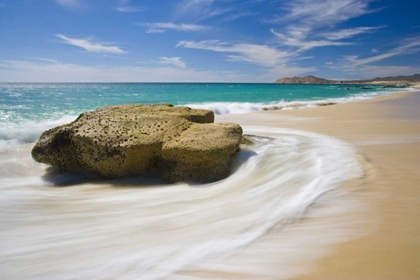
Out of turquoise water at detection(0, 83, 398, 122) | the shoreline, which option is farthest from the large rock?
turquoise water at detection(0, 83, 398, 122)

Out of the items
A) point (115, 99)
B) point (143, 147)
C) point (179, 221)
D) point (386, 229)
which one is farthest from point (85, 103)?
point (386, 229)

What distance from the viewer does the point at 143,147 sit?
361 cm

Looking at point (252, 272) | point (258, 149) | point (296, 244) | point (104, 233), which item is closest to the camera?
point (252, 272)

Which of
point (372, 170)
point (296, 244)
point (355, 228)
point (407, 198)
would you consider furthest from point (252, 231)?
point (372, 170)

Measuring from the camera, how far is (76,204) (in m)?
2.97

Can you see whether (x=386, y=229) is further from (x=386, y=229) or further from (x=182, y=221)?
(x=182, y=221)

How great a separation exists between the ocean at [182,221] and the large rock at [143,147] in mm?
194

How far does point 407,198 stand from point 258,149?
2.28 m

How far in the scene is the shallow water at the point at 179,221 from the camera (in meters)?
1.73

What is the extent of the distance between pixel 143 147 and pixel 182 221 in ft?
4.95

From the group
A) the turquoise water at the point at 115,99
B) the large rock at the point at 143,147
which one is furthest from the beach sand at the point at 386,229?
the turquoise water at the point at 115,99

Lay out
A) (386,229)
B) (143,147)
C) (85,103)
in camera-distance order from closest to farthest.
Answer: (386,229), (143,147), (85,103)

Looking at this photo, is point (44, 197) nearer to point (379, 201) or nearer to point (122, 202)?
point (122, 202)

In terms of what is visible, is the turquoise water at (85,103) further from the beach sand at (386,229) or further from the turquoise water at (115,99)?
the beach sand at (386,229)
